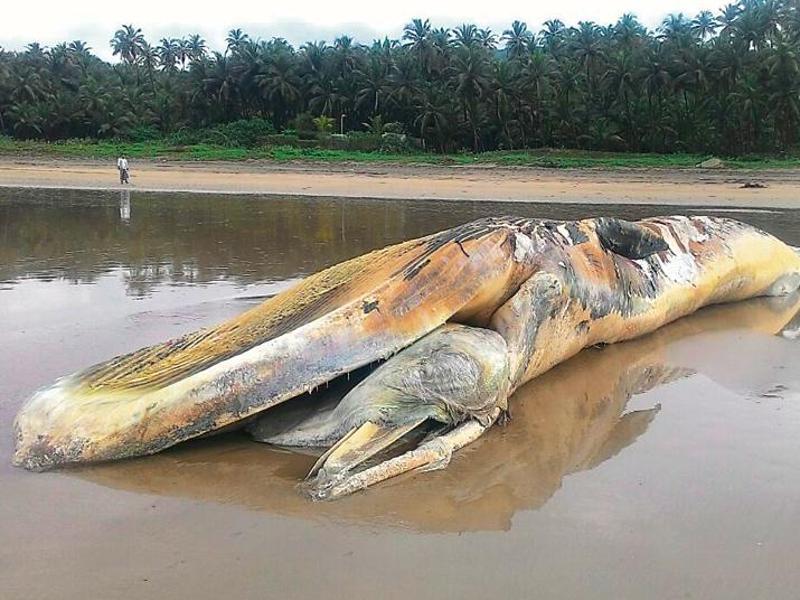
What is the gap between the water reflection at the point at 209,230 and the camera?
34.5 feet

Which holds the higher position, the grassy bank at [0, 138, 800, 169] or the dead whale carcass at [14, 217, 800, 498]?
the grassy bank at [0, 138, 800, 169]

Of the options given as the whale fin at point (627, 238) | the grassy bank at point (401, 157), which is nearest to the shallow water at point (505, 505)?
the whale fin at point (627, 238)

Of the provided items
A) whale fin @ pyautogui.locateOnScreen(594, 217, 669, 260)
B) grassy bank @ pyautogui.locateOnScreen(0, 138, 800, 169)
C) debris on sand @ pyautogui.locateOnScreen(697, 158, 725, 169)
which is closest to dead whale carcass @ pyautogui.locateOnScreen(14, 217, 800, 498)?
whale fin @ pyautogui.locateOnScreen(594, 217, 669, 260)

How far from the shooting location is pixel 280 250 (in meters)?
12.4

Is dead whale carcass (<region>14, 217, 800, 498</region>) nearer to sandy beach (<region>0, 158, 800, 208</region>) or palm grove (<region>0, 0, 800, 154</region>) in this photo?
sandy beach (<region>0, 158, 800, 208</region>)

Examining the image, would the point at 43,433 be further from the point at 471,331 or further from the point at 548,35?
the point at 548,35

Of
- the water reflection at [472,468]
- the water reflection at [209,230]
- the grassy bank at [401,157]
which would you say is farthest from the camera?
the grassy bank at [401,157]

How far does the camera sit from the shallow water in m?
3.02

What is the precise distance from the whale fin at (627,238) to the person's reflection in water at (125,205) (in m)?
12.1

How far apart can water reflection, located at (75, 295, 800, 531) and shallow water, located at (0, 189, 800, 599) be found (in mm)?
13

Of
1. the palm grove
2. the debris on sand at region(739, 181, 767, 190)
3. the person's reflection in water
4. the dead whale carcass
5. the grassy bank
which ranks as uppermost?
the palm grove

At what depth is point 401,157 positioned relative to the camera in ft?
153

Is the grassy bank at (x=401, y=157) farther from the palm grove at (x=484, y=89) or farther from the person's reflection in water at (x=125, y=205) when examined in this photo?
the person's reflection in water at (x=125, y=205)

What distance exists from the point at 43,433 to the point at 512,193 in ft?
77.1
